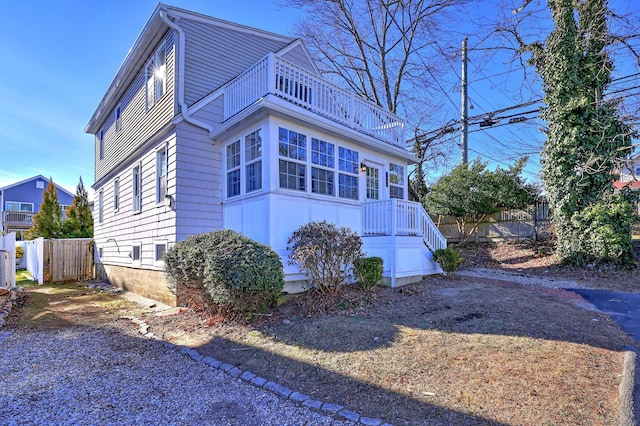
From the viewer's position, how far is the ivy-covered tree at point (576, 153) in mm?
10789

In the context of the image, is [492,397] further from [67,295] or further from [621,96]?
[67,295]

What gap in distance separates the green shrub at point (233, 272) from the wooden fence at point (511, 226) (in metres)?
13.7

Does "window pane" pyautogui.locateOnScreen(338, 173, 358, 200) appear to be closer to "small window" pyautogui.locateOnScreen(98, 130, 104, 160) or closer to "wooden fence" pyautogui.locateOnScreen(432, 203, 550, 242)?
"wooden fence" pyautogui.locateOnScreen(432, 203, 550, 242)

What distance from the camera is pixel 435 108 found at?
18.2 m

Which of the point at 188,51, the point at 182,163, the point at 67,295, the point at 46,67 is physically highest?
the point at 46,67

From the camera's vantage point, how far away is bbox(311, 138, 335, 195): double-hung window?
8.24 metres

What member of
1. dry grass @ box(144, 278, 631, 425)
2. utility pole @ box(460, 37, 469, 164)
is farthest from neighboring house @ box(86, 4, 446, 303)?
utility pole @ box(460, 37, 469, 164)

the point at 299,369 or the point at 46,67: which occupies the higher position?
the point at 46,67

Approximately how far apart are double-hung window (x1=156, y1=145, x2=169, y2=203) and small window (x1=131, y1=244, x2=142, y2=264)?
193cm

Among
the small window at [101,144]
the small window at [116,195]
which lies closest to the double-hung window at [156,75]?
the small window at [116,195]

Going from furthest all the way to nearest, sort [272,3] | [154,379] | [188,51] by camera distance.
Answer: [272,3] → [188,51] → [154,379]

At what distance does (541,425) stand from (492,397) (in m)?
0.47

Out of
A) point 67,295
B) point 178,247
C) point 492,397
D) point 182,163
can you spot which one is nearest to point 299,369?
point 492,397

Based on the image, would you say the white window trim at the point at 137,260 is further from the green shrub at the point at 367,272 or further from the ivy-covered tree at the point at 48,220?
the ivy-covered tree at the point at 48,220
